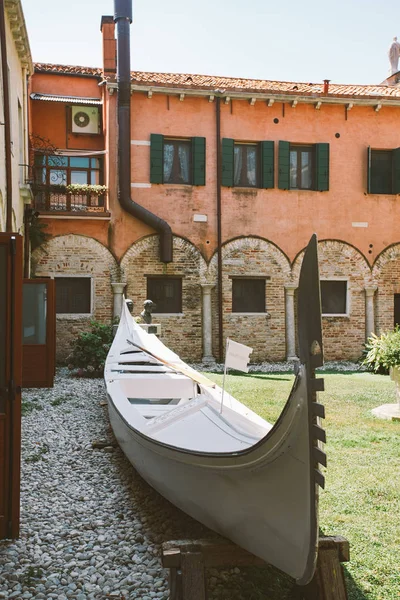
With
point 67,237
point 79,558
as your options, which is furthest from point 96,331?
point 79,558

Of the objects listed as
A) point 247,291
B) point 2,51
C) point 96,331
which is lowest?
point 96,331

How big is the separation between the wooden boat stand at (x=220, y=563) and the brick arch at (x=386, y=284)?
13.7 m

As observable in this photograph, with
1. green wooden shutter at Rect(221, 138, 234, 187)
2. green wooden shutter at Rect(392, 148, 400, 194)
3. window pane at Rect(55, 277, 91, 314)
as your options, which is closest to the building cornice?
window pane at Rect(55, 277, 91, 314)

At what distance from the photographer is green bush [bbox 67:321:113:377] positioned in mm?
12117

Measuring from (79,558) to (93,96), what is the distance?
15.0 m

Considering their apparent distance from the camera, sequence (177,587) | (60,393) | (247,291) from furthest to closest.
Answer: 1. (247,291)
2. (60,393)
3. (177,587)

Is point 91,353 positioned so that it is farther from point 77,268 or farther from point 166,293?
point 166,293

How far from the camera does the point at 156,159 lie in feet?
49.0

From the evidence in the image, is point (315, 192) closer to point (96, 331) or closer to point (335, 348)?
point (335, 348)

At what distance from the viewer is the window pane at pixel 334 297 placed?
621 inches

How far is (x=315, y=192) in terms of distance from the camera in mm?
15836

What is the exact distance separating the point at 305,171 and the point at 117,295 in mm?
6181

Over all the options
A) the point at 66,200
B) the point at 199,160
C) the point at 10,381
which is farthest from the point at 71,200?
the point at 10,381

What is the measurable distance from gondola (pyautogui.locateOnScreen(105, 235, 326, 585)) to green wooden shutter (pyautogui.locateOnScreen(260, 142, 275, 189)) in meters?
11.7
